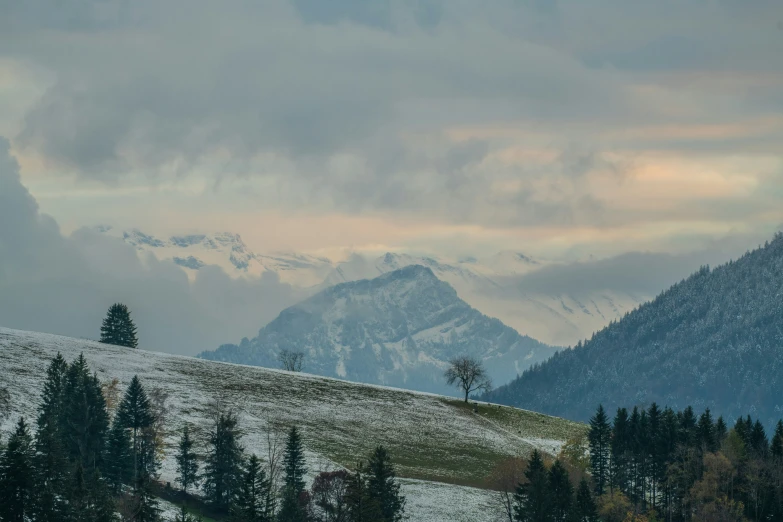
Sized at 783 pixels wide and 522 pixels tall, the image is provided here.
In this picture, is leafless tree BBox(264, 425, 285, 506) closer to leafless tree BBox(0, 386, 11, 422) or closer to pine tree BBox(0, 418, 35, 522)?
pine tree BBox(0, 418, 35, 522)

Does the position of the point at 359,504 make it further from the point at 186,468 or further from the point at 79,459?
the point at 79,459

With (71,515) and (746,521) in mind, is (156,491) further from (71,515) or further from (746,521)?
(746,521)

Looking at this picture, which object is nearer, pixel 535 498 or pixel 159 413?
pixel 535 498

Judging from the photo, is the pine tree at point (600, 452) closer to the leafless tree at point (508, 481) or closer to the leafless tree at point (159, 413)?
the leafless tree at point (508, 481)

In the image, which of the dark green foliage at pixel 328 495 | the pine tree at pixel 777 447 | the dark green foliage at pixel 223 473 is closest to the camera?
the dark green foliage at pixel 328 495

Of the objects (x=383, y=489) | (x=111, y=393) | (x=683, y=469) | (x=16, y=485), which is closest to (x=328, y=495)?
(x=383, y=489)

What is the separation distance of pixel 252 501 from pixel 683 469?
219 feet

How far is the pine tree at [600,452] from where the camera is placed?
15738 centimetres

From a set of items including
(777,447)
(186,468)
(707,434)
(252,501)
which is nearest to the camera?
(252,501)

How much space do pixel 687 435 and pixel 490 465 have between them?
92.0 ft

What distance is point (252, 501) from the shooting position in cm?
10350

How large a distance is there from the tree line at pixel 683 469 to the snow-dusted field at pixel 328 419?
54.5ft

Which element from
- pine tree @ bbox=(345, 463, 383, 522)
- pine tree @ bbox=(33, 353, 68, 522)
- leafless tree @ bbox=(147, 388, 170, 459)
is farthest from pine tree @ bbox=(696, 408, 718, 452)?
pine tree @ bbox=(33, 353, 68, 522)

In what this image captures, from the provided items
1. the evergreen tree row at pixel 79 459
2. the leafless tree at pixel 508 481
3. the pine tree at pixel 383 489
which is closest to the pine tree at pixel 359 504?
the pine tree at pixel 383 489
